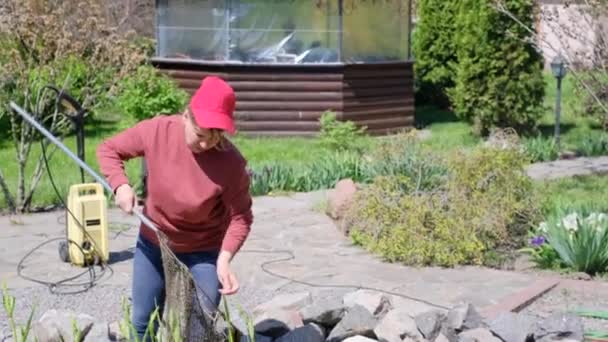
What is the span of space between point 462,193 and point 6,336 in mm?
3810

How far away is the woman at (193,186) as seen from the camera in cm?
426

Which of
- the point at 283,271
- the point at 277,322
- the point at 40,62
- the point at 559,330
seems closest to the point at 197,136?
the point at 277,322

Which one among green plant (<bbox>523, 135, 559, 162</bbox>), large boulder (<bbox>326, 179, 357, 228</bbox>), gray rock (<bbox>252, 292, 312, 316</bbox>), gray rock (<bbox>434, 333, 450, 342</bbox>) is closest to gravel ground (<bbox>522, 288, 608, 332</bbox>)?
gray rock (<bbox>434, 333, 450, 342</bbox>)

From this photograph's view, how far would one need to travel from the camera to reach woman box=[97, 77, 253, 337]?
14.0 feet

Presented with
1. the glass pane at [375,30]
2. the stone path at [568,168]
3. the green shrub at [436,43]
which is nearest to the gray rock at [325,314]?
the stone path at [568,168]

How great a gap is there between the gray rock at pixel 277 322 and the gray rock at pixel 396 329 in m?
0.46

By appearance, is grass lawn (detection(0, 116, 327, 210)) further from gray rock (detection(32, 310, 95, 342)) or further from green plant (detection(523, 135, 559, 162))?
gray rock (detection(32, 310, 95, 342))

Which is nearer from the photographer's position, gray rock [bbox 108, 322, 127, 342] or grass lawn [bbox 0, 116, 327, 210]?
gray rock [bbox 108, 322, 127, 342]

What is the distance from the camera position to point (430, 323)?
523cm

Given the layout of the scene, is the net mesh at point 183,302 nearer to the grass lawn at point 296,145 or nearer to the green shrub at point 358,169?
the green shrub at point 358,169

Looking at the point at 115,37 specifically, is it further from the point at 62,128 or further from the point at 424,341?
the point at 424,341

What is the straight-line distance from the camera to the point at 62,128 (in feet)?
34.3

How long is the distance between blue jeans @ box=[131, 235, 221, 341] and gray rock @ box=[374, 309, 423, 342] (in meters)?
0.94

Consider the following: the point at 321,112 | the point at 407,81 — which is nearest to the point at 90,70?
the point at 321,112
